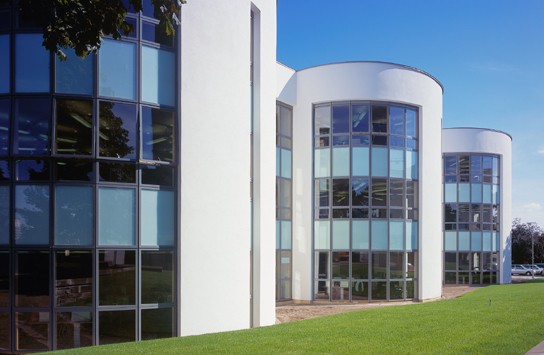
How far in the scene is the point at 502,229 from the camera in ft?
119

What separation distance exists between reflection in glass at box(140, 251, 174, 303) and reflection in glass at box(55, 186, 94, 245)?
1.38 meters

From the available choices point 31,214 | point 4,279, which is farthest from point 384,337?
point 4,279

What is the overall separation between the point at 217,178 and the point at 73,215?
11.9ft

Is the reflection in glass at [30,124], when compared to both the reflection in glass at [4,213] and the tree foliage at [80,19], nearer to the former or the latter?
the reflection in glass at [4,213]

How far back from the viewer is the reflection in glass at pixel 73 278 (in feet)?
38.1

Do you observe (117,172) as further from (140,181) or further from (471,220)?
(471,220)

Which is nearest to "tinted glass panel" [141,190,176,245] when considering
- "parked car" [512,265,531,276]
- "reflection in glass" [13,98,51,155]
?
"reflection in glass" [13,98,51,155]

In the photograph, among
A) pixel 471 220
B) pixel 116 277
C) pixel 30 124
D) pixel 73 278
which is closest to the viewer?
pixel 73 278

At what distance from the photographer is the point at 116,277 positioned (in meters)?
12.1

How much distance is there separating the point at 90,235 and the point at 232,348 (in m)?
4.39

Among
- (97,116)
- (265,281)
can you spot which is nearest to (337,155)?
(265,281)

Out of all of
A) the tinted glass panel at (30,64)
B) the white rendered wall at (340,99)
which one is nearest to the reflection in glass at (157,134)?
the tinted glass panel at (30,64)

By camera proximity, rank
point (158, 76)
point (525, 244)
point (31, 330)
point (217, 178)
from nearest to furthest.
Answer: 1. point (31, 330)
2. point (158, 76)
3. point (217, 178)
4. point (525, 244)

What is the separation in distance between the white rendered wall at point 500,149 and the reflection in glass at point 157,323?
27558 millimetres
